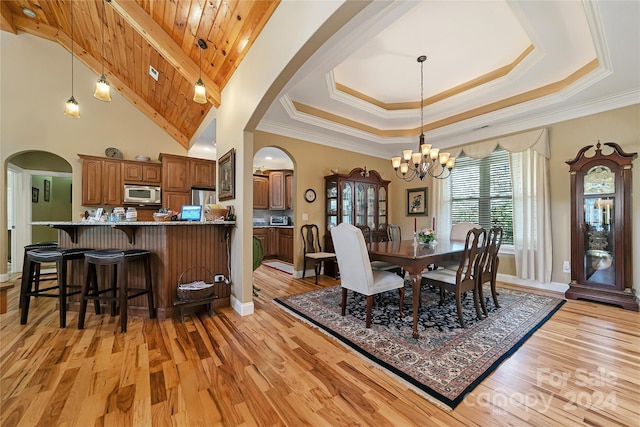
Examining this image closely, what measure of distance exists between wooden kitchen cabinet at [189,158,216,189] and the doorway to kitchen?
1.16 metres

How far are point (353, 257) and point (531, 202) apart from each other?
3.28 m

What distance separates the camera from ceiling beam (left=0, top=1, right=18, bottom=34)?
4059mm

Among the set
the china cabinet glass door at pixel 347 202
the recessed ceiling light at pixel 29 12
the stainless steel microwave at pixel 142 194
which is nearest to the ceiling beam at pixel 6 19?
the recessed ceiling light at pixel 29 12

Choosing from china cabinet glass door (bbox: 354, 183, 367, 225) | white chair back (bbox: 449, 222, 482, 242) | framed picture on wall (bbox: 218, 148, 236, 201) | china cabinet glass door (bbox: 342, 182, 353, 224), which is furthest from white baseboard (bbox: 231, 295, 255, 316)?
white chair back (bbox: 449, 222, 482, 242)

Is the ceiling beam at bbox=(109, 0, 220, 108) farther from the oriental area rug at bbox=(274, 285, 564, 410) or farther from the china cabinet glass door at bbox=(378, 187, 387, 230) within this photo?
the china cabinet glass door at bbox=(378, 187, 387, 230)

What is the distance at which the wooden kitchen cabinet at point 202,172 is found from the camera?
5486mm

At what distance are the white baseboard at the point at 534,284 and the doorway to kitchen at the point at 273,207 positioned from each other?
13.8 ft

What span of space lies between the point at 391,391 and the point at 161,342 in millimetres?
1922

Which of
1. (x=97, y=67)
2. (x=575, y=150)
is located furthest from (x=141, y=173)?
(x=575, y=150)

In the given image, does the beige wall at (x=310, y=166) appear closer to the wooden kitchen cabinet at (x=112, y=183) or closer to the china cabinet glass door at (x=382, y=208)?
the china cabinet glass door at (x=382, y=208)

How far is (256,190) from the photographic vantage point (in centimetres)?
679

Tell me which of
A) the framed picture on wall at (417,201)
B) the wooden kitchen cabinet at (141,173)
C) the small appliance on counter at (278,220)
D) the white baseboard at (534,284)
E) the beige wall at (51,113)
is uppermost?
the beige wall at (51,113)

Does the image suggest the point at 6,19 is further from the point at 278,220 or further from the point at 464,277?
the point at 464,277

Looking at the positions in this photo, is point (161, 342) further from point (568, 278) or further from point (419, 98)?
point (568, 278)
